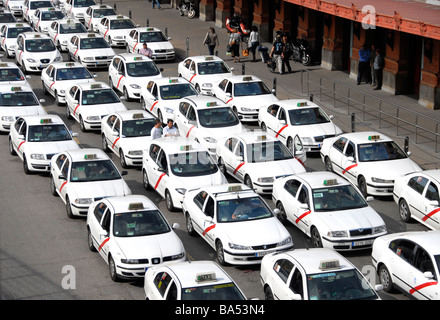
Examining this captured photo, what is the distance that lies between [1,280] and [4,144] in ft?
38.0

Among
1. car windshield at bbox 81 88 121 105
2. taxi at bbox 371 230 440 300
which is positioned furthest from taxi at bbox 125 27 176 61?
taxi at bbox 371 230 440 300

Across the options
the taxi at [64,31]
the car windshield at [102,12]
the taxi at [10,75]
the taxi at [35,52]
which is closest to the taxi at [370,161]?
A: the taxi at [10,75]

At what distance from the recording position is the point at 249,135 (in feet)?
82.7

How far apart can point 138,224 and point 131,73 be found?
1593 centimetres

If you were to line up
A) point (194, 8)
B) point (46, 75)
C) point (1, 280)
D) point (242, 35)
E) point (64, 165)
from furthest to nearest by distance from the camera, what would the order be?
point (194, 8), point (242, 35), point (46, 75), point (64, 165), point (1, 280)

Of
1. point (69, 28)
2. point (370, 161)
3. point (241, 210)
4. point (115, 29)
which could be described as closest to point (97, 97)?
point (370, 161)

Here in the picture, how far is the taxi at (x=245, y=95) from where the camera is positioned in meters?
31.0

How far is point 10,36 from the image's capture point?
4303 cm

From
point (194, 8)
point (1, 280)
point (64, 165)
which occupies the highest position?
point (194, 8)

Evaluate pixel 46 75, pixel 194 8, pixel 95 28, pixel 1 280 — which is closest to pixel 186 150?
pixel 1 280

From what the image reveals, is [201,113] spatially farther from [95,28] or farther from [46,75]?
[95,28]

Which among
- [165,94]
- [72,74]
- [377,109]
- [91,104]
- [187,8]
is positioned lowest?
[377,109]

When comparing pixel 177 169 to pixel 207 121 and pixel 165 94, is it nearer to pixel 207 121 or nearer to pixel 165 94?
pixel 207 121
